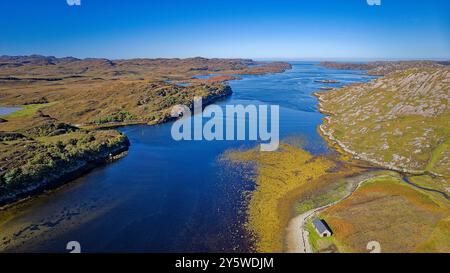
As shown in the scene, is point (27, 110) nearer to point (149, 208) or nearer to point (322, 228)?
point (149, 208)

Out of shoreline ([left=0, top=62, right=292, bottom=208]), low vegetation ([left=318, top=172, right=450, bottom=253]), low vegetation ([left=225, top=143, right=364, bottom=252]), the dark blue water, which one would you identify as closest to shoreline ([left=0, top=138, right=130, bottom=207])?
shoreline ([left=0, top=62, right=292, bottom=208])

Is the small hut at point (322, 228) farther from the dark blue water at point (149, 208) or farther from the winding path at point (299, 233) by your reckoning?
the dark blue water at point (149, 208)

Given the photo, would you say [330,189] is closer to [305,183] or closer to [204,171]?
[305,183]


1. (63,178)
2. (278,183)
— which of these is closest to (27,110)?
(63,178)

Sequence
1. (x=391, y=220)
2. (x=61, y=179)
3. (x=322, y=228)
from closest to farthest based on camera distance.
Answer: (x=322, y=228) → (x=391, y=220) → (x=61, y=179)

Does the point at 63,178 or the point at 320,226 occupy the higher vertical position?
the point at 63,178
